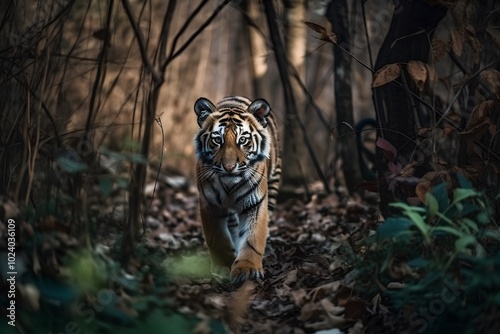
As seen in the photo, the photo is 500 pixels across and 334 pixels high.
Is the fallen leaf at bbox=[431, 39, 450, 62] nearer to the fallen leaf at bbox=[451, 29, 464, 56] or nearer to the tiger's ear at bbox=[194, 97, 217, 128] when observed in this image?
the fallen leaf at bbox=[451, 29, 464, 56]

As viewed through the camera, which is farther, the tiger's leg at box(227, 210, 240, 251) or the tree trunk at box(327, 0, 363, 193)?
the tree trunk at box(327, 0, 363, 193)

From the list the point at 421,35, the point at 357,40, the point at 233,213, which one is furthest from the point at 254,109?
the point at 357,40

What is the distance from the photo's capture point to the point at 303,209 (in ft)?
23.9

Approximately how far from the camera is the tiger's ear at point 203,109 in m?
5.12

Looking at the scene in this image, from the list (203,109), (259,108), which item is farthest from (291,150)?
(203,109)

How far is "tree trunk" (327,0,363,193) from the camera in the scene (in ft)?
21.6

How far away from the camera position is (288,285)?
4.34 metres

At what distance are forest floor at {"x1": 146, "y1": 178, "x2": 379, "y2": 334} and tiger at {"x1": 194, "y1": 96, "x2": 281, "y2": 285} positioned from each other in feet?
0.81

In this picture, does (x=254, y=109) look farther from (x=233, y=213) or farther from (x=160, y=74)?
(x=160, y=74)

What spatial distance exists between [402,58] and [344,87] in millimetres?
2358

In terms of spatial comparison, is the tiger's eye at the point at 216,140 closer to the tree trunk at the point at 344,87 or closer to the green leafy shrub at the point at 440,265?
the green leafy shrub at the point at 440,265

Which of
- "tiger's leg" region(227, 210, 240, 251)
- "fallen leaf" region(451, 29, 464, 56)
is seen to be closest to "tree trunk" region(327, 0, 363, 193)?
"tiger's leg" region(227, 210, 240, 251)

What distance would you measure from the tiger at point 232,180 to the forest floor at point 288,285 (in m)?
0.25

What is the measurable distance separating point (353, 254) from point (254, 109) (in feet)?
5.14
